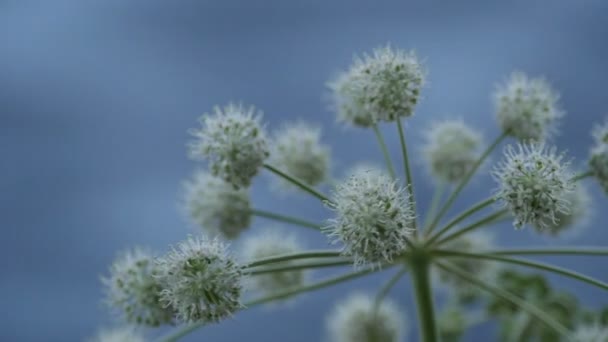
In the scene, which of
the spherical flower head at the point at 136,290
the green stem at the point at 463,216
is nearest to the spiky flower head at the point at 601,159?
the green stem at the point at 463,216

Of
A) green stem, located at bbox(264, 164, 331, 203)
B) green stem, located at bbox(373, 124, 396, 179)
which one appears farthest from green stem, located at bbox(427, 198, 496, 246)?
green stem, located at bbox(264, 164, 331, 203)

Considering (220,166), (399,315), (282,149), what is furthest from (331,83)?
(399,315)

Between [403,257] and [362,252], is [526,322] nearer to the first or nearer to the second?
[403,257]

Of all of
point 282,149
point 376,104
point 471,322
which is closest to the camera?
point 376,104

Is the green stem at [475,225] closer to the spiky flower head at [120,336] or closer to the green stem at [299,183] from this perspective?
the green stem at [299,183]

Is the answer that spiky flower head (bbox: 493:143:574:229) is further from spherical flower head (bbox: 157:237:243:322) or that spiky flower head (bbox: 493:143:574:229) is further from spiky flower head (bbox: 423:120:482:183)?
spiky flower head (bbox: 423:120:482:183)

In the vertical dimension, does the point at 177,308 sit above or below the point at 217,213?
below
